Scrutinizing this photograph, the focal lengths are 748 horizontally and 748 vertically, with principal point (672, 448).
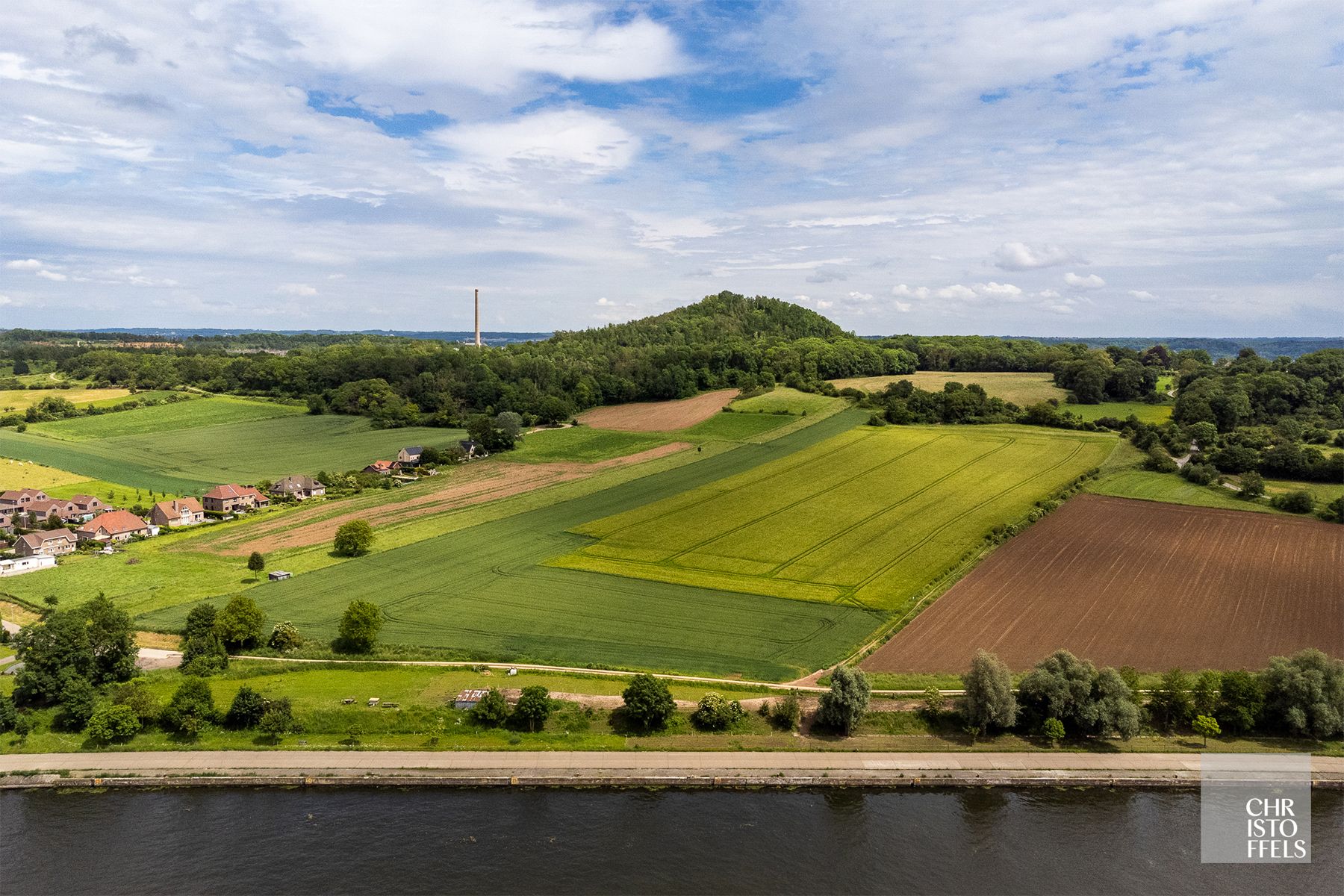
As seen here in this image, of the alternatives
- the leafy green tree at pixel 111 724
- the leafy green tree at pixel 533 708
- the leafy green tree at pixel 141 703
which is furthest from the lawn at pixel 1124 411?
the leafy green tree at pixel 111 724

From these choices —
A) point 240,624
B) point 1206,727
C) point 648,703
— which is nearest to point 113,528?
point 240,624

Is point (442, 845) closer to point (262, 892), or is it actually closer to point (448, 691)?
point (262, 892)

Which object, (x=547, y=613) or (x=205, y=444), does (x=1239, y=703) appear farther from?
(x=205, y=444)

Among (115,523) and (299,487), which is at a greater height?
(299,487)

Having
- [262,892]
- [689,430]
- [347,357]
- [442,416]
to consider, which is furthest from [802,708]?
[347,357]

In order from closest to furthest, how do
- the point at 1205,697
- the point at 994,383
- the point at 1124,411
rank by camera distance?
the point at 1205,697
the point at 1124,411
the point at 994,383

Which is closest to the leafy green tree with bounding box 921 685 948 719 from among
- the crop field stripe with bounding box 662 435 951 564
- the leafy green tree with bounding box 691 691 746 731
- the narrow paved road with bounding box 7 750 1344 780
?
the narrow paved road with bounding box 7 750 1344 780

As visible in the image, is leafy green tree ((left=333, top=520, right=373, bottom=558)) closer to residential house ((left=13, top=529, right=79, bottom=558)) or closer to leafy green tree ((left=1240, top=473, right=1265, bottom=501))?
residential house ((left=13, top=529, right=79, bottom=558))
